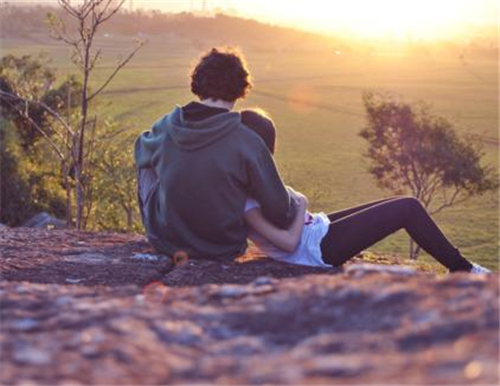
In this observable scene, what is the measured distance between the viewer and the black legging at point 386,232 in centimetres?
551

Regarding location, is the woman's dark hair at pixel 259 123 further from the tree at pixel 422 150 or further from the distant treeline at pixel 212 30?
the distant treeline at pixel 212 30

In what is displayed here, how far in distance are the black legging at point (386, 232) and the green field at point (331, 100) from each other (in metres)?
20.6

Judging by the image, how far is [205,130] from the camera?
16.9 feet

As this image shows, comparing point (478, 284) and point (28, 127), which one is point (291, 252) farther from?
point (28, 127)

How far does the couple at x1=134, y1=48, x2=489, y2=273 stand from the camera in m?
5.21

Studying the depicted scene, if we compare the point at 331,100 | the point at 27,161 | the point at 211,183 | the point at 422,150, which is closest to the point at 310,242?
the point at 211,183

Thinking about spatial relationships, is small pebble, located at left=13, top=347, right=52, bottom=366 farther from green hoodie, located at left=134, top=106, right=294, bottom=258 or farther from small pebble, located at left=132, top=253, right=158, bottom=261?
small pebble, located at left=132, top=253, right=158, bottom=261

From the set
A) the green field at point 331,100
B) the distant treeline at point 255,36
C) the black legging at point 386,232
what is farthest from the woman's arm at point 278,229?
the distant treeline at point 255,36

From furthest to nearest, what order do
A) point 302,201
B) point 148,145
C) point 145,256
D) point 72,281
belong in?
point 145,256 < point 148,145 < point 302,201 < point 72,281

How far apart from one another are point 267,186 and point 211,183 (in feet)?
1.20

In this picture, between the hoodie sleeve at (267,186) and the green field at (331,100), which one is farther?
the green field at (331,100)

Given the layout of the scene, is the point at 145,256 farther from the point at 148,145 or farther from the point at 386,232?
the point at 386,232

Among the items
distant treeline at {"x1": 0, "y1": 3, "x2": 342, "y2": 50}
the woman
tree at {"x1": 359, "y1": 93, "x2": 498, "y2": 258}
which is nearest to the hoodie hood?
the woman

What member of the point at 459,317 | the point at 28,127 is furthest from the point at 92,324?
the point at 28,127
